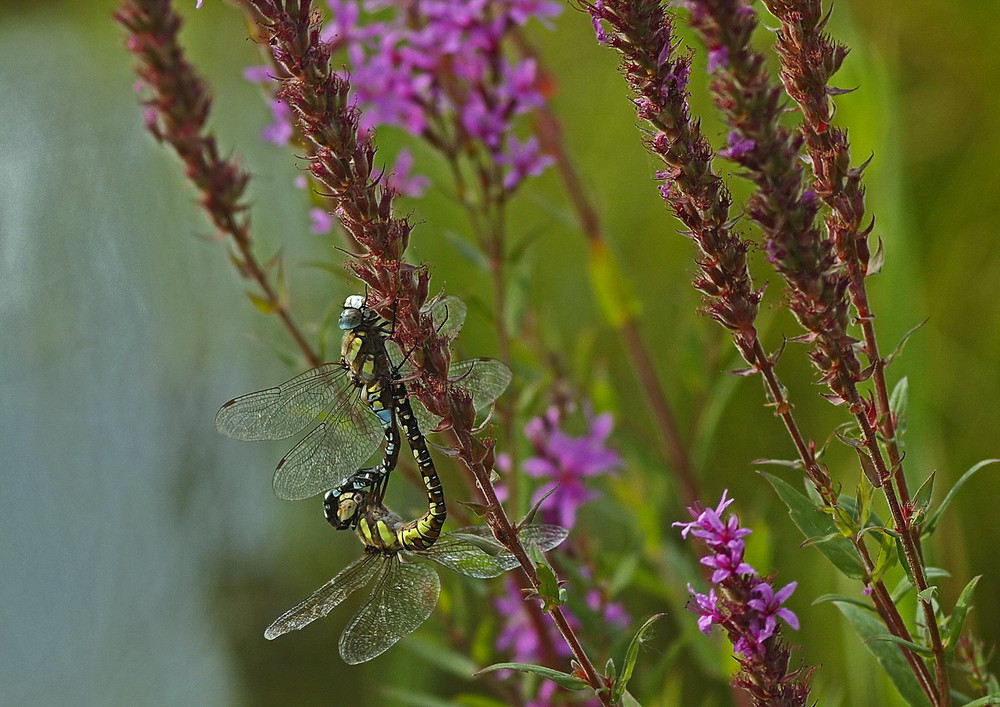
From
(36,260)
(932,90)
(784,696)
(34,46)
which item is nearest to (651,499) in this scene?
(784,696)

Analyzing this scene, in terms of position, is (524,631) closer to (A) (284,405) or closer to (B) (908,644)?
(A) (284,405)

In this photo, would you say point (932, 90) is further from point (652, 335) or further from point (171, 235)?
point (171, 235)

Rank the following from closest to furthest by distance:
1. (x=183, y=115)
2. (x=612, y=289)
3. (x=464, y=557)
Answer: (x=464, y=557)
(x=183, y=115)
(x=612, y=289)

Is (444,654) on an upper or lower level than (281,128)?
lower

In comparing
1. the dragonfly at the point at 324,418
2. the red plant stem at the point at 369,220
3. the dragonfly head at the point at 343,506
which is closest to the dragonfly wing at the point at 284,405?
the dragonfly at the point at 324,418

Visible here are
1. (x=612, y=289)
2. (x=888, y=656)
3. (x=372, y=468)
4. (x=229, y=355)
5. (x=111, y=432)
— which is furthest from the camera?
(x=229, y=355)

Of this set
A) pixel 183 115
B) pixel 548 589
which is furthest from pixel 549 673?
pixel 183 115
